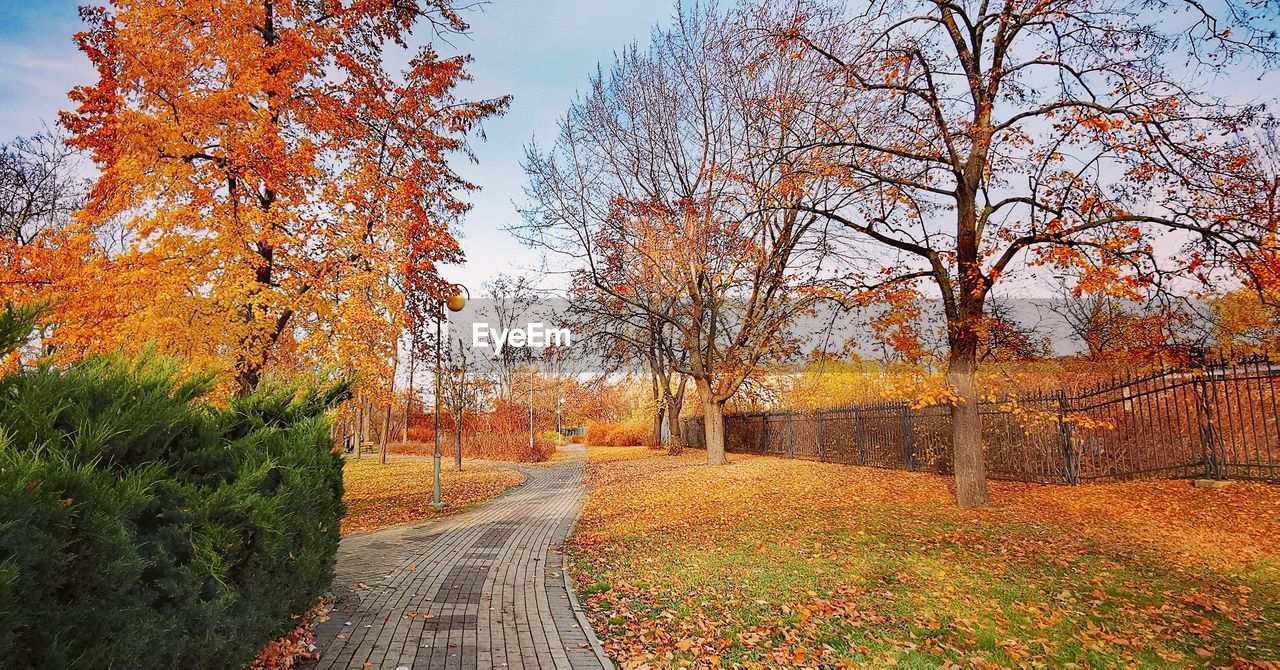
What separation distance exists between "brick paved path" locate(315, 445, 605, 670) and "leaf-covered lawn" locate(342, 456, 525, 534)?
5.56 ft

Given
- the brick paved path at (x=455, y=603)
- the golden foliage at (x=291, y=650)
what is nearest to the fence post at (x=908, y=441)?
the brick paved path at (x=455, y=603)

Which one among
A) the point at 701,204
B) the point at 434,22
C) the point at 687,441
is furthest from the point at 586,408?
the point at 434,22

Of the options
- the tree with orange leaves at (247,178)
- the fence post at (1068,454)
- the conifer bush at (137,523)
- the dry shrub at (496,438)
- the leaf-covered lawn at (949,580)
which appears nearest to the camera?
the conifer bush at (137,523)

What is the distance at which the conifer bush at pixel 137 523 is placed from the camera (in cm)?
207

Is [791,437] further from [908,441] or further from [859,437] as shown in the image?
[908,441]

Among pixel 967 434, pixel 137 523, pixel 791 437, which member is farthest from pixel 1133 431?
pixel 137 523

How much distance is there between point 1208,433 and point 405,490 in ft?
58.3

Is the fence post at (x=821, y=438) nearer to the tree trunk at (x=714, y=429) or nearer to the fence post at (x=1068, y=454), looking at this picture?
the tree trunk at (x=714, y=429)

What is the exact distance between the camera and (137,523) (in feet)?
9.15

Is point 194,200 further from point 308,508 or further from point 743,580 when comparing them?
point 743,580

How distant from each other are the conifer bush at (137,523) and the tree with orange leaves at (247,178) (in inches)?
224

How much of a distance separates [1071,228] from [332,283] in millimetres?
11626

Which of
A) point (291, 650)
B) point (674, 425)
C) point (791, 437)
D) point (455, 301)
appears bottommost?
point (291, 650)

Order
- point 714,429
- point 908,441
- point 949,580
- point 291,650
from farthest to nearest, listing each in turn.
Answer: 1. point 714,429
2. point 908,441
3. point 949,580
4. point 291,650
